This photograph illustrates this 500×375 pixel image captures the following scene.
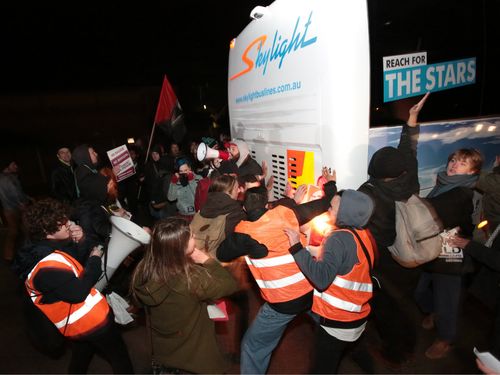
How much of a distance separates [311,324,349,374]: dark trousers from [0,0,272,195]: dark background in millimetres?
7574

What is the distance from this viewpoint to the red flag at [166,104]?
225 inches

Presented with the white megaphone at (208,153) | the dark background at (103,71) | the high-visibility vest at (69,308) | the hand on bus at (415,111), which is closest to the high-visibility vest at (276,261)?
the high-visibility vest at (69,308)

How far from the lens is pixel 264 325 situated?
7.38 feet

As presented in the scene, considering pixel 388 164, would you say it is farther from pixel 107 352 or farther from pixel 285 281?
pixel 107 352

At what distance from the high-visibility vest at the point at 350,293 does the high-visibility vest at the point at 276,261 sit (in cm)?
21

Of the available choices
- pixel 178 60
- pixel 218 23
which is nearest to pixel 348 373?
pixel 218 23

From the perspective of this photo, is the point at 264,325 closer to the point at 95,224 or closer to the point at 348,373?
the point at 348,373

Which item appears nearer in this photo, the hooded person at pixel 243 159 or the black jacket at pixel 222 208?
the black jacket at pixel 222 208

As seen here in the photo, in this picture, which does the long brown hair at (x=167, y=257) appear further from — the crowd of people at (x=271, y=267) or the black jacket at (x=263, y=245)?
the black jacket at (x=263, y=245)

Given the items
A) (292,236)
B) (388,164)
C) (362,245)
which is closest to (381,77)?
(388,164)

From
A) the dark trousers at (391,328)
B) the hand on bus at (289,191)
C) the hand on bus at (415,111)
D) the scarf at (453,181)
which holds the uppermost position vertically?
the hand on bus at (415,111)

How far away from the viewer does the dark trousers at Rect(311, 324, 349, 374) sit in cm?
205

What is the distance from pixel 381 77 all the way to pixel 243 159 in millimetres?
2069

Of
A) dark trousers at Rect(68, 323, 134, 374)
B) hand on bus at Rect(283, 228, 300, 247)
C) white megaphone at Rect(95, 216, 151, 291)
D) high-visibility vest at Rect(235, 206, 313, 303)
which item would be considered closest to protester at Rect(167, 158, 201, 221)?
white megaphone at Rect(95, 216, 151, 291)
